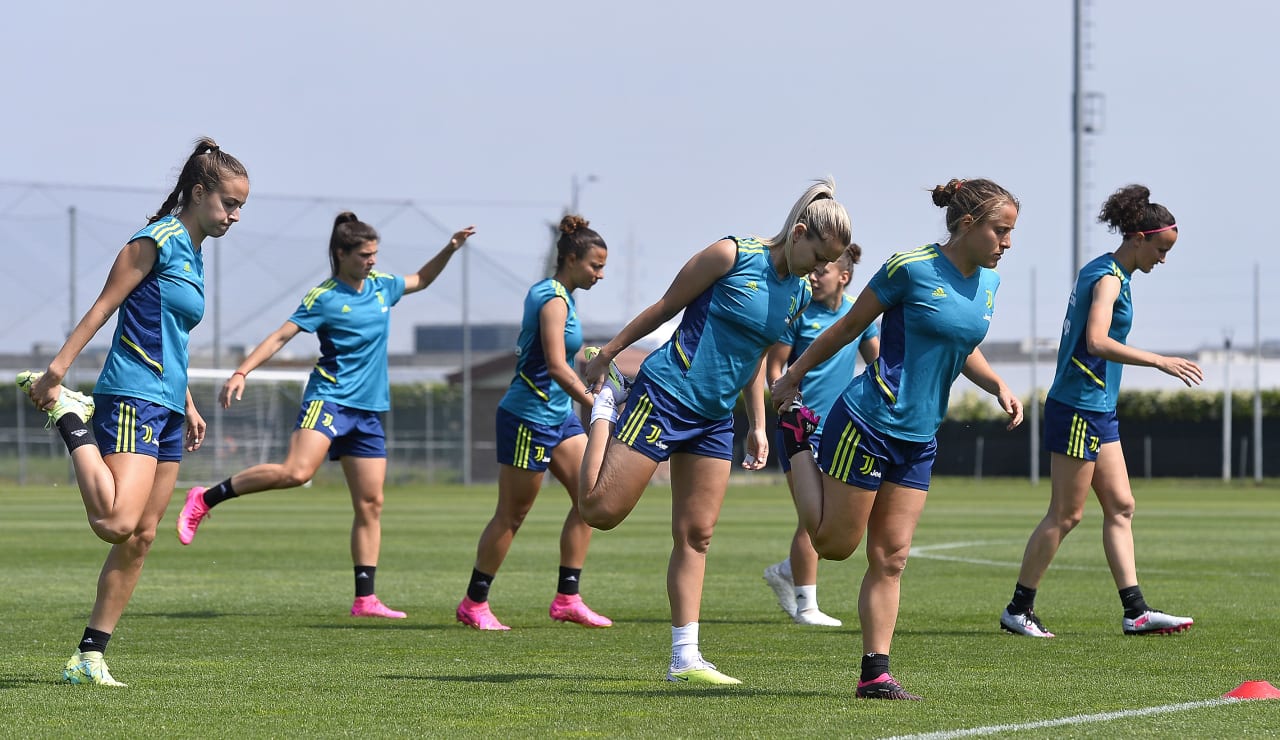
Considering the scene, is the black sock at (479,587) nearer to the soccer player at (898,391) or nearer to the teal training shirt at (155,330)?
the teal training shirt at (155,330)

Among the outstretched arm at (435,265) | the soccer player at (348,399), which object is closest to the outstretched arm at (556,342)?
the outstretched arm at (435,265)

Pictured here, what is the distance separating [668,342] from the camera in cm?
672

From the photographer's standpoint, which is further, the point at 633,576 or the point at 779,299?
the point at 633,576

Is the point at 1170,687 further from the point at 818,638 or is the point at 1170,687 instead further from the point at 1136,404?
the point at 1136,404

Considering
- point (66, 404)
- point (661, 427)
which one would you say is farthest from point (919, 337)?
point (66, 404)

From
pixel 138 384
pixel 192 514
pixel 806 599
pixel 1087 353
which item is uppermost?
pixel 1087 353

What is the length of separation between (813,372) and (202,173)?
401 centimetres

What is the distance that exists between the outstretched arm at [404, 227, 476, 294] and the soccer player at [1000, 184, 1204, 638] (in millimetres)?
A: 3315

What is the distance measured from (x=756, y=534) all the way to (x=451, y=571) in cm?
677

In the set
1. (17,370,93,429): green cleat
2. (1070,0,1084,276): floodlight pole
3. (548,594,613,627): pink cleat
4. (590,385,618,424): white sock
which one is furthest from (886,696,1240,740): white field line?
(1070,0,1084,276): floodlight pole

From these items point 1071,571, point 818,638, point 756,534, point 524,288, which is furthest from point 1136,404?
point 818,638

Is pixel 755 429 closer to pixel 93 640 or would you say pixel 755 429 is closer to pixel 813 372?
pixel 813 372

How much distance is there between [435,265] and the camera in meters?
10.0

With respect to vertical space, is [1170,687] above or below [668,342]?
below
